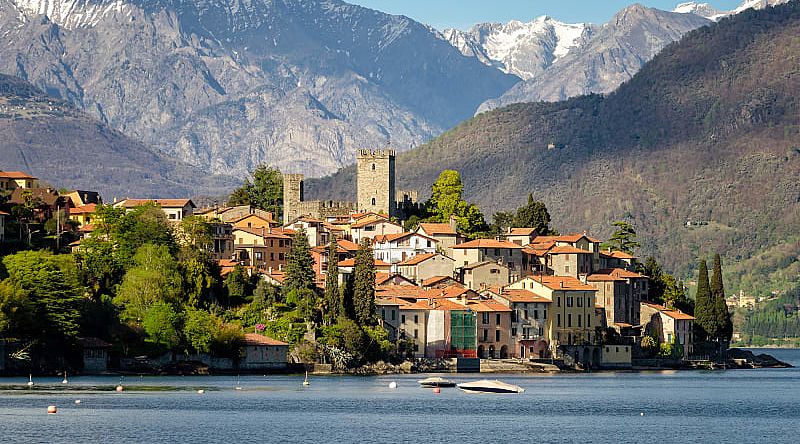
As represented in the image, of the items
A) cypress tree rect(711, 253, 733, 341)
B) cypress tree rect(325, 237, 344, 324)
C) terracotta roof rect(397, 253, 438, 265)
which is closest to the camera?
cypress tree rect(325, 237, 344, 324)

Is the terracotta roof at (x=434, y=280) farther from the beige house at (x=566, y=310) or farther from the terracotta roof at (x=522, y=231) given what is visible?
the terracotta roof at (x=522, y=231)

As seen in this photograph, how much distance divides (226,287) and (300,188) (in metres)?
46.1

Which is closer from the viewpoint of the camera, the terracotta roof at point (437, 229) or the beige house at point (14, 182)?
the terracotta roof at point (437, 229)

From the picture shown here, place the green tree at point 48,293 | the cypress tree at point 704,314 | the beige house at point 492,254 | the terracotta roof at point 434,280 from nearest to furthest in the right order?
the green tree at point 48,293 → the terracotta roof at point 434,280 → the beige house at point 492,254 → the cypress tree at point 704,314

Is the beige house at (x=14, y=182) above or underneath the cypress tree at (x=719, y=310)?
above

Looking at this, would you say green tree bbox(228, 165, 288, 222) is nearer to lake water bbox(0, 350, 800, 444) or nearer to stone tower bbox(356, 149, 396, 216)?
stone tower bbox(356, 149, 396, 216)

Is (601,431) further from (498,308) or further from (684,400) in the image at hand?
(498,308)

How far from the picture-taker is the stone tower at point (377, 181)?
182 meters

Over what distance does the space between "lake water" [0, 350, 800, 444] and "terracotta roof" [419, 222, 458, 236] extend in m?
31.3

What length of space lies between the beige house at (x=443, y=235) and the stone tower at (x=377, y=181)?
52.0ft

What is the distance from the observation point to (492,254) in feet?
520

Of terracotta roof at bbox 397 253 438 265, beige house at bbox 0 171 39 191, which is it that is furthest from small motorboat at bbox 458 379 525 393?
beige house at bbox 0 171 39 191

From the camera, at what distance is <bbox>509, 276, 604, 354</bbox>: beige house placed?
5822 inches

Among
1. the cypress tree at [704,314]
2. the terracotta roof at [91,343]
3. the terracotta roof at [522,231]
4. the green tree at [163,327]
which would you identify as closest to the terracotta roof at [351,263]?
the terracotta roof at [522,231]
